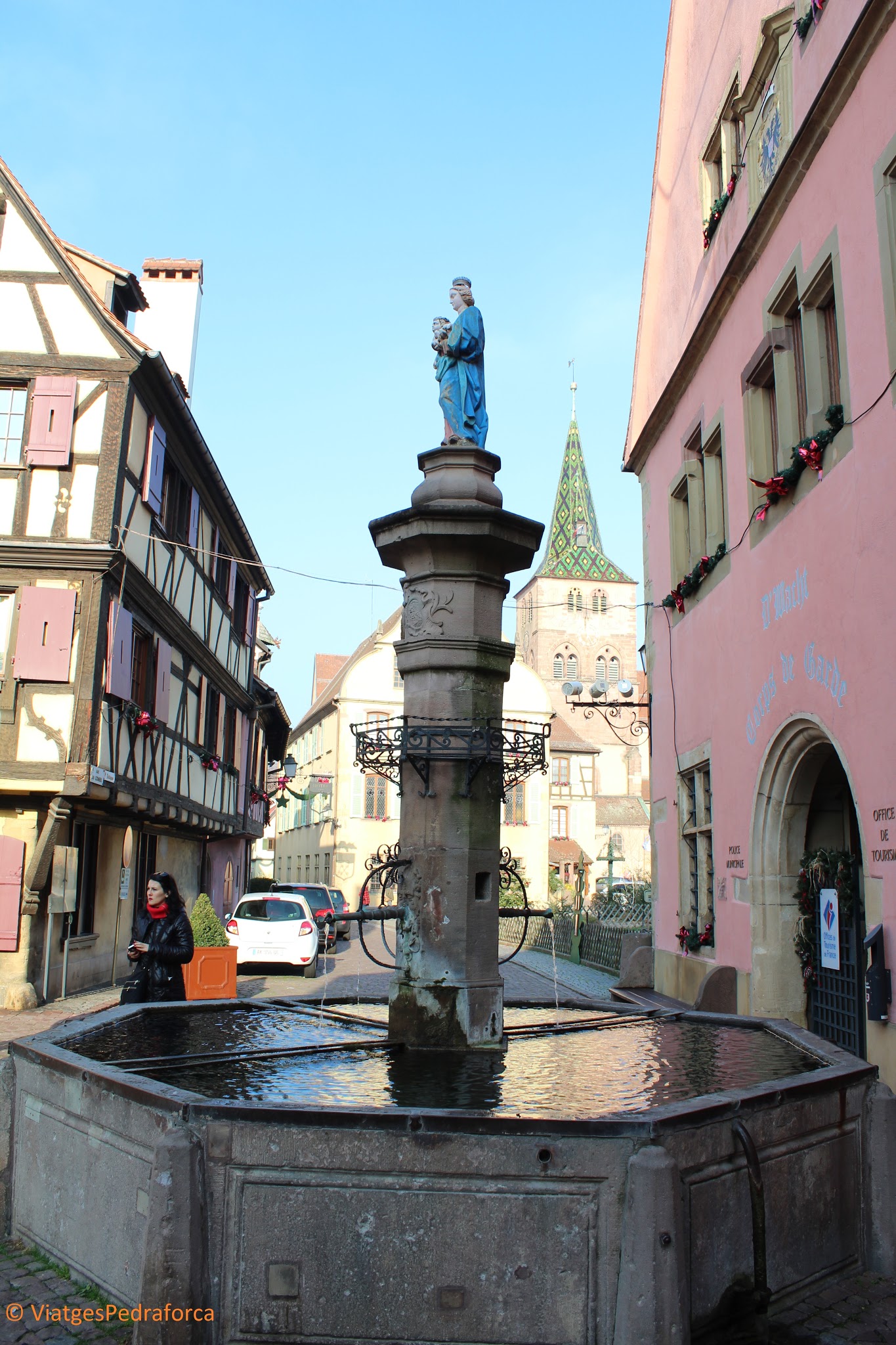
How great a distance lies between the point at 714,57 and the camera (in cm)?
1281

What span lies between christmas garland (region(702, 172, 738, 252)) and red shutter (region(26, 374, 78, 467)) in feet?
27.3

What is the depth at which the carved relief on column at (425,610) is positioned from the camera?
21.8 feet

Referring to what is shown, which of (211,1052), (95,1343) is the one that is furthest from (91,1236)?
(211,1052)

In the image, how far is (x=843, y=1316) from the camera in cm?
448

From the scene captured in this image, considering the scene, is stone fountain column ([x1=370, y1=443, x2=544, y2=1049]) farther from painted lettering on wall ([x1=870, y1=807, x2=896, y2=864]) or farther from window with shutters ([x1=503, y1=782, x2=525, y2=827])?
window with shutters ([x1=503, y1=782, x2=525, y2=827])

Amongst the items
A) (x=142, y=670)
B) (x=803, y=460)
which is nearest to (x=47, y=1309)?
(x=803, y=460)

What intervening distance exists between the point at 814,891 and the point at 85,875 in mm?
10696

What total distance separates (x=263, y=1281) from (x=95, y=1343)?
26.9 inches

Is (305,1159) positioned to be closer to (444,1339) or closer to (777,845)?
(444,1339)

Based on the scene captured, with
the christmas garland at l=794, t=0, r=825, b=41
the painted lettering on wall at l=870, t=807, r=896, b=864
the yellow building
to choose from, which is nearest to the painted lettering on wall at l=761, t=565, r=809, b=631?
the painted lettering on wall at l=870, t=807, r=896, b=864

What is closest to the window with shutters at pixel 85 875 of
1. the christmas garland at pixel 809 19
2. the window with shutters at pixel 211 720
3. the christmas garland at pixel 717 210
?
the window with shutters at pixel 211 720

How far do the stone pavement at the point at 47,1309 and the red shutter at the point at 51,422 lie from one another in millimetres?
11677

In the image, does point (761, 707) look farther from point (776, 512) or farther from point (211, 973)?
point (211, 973)

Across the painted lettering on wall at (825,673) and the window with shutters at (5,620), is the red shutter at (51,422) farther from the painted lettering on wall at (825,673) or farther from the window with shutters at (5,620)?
the painted lettering on wall at (825,673)
